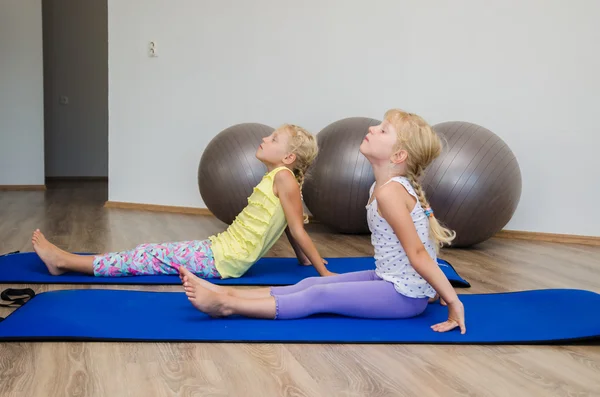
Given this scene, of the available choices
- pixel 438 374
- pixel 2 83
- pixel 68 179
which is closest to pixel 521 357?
pixel 438 374

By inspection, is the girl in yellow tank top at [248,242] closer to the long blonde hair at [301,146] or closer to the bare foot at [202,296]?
the long blonde hair at [301,146]

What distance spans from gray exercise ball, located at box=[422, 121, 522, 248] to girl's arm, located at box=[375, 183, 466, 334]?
5.66ft

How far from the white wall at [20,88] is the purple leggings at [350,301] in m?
5.69

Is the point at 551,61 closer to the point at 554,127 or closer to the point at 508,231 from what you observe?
the point at 554,127

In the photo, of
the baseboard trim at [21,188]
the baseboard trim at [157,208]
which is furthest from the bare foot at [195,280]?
the baseboard trim at [21,188]

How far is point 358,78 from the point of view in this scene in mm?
4914

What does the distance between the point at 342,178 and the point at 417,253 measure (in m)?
2.04

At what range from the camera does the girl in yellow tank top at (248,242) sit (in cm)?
278

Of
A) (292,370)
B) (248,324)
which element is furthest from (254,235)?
(292,370)

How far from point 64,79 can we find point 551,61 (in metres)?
6.35

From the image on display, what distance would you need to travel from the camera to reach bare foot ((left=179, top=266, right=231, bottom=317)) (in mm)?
2031

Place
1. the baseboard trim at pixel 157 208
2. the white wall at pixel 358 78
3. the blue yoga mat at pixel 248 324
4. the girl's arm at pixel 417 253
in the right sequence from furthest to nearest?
the baseboard trim at pixel 157 208 → the white wall at pixel 358 78 → the girl's arm at pixel 417 253 → the blue yoga mat at pixel 248 324

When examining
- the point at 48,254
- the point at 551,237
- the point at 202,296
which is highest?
the point at 202,296

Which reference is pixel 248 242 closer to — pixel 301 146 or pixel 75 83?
pixel 301 146
